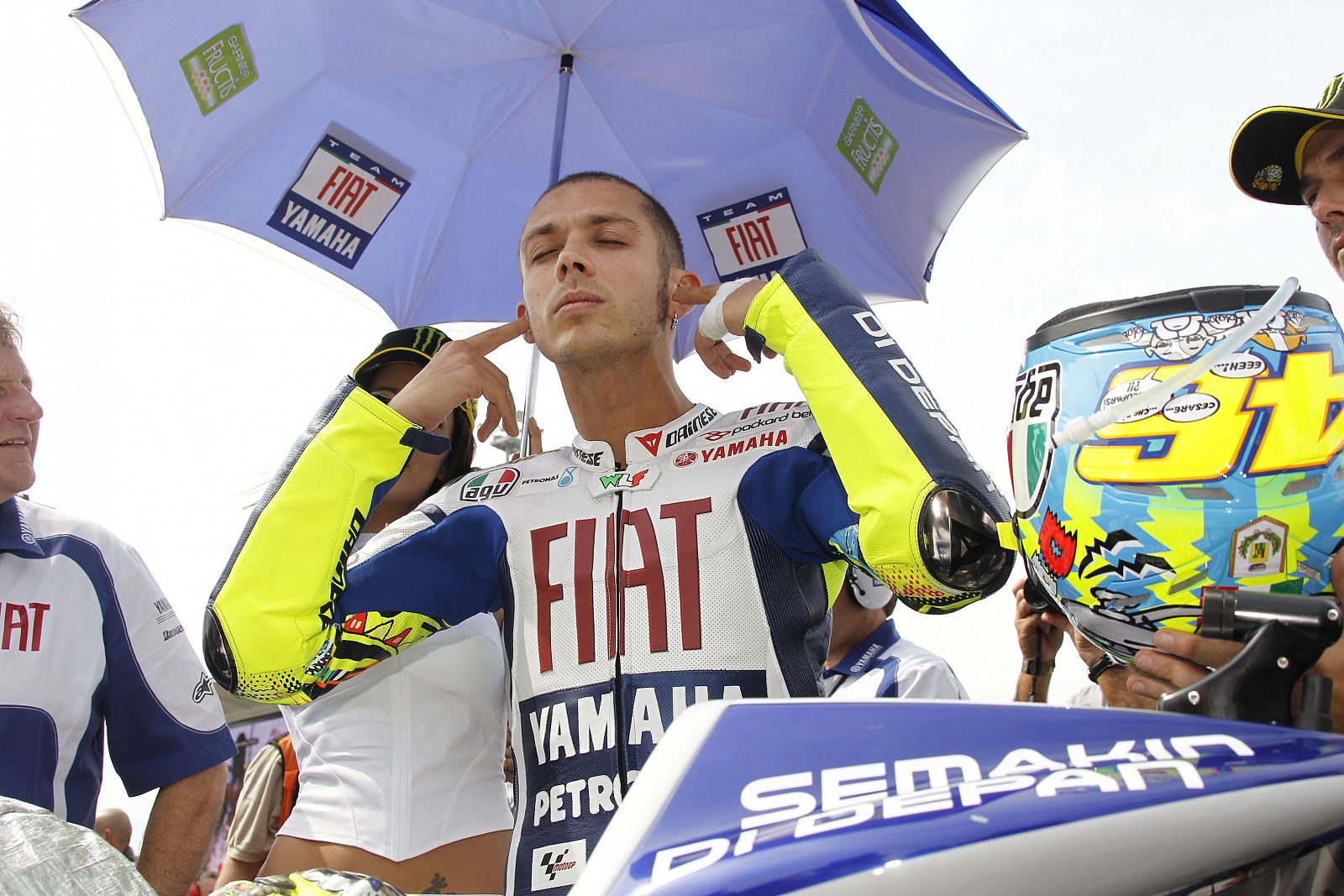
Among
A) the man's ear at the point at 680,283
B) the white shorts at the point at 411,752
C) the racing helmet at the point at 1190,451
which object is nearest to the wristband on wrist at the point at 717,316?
the man's ear at the point at 680,283

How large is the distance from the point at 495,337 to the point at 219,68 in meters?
1.21

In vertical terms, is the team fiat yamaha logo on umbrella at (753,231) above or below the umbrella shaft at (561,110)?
below

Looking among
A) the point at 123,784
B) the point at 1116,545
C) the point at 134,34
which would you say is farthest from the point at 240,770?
the point at 1116,545

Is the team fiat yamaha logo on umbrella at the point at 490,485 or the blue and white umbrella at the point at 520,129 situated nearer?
the team fiat yamaha logo on umbrella at the point at 490,485

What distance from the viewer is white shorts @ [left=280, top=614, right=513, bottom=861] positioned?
241 centimetres

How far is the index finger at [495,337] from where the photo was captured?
252 cm

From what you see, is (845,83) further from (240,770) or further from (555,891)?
(240,770)

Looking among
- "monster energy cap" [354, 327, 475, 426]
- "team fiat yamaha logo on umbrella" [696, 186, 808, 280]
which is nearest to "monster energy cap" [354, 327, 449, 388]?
"monster energy cap" [354, 327, 475, 426]

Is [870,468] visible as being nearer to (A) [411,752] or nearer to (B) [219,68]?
(A) [411,752]

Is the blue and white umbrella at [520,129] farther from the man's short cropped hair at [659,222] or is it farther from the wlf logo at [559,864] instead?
the wlf logo at [559,864]

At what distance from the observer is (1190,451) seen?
101 centimetres

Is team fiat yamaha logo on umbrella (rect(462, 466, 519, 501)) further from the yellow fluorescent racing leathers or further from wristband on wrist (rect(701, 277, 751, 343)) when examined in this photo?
wristband on wrist (rect(701, 277, 751, 343))

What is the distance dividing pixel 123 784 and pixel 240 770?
15.9 feet

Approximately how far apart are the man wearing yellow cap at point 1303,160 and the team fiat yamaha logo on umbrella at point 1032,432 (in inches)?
38.0
